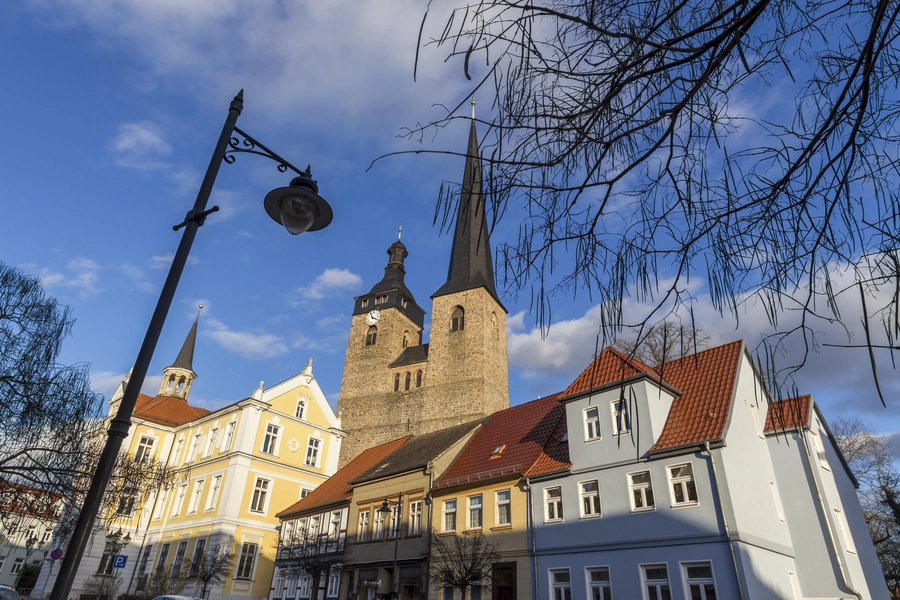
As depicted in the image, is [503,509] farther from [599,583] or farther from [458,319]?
[458,319]

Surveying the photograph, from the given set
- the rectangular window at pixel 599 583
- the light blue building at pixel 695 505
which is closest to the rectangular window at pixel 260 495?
the light blue building at pixel 695 505

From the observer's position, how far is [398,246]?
63750mm

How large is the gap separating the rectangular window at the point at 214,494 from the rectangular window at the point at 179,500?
311 cm

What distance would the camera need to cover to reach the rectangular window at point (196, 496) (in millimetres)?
30781

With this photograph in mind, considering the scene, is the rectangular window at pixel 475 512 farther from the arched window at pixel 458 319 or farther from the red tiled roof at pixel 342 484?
the arched window at pixel 458 319

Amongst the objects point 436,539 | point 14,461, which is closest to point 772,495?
point 436,539

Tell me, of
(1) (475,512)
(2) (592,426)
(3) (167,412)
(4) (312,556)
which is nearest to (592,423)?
(2) (592,426)

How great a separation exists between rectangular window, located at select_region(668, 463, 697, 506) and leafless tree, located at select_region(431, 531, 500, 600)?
5639 millimetres

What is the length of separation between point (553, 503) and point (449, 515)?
4338mm

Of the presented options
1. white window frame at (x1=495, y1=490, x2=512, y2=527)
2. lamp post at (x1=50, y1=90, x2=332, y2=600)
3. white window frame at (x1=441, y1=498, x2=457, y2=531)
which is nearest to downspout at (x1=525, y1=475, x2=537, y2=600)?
white window frame at (x1=495, y1=490, x2=512, y2=527)

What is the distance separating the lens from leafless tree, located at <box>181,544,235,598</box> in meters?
24.9

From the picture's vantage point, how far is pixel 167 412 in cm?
3962

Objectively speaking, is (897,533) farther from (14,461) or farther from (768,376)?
(14,461)

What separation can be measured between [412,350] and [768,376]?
5219cm
